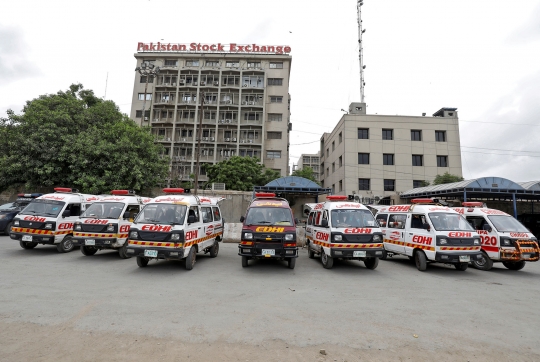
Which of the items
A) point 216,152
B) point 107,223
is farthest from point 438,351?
point 216,152

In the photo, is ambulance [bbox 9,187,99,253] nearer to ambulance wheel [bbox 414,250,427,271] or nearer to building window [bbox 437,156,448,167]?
ambulance wheel [bbox 414,250,427,271]

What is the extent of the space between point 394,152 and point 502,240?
25372mm

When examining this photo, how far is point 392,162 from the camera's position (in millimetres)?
33469

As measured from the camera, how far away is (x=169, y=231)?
8.17 m

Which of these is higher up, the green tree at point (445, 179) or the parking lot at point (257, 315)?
the green tree at point (445, 179)

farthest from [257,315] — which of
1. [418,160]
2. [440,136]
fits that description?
[440,136]

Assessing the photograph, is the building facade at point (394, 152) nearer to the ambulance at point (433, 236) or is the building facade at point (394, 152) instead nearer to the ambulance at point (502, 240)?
the ambulance at point (502, 240)

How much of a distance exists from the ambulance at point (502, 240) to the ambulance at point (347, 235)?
3.39m

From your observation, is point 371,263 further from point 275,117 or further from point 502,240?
point 275,117

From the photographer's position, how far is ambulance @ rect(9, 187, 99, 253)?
10.4 m

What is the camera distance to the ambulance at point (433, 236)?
887cm

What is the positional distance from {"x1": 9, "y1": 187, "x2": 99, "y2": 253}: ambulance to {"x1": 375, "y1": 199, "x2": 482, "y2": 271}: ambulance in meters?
13.0

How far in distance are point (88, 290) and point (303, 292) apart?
4.83m

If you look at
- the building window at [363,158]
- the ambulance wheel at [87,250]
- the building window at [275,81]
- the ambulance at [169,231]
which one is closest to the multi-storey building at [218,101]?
the building window at [275,81]
